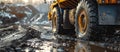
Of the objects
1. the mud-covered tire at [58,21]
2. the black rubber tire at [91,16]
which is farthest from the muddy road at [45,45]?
the mud-covered tire at [58,21]

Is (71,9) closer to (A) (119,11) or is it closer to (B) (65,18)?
(B) (65,18)

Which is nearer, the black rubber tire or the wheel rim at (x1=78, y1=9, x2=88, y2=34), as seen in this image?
the black rubber tire

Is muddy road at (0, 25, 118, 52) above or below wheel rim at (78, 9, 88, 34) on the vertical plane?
below

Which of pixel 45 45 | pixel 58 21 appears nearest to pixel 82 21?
pixel 45 45

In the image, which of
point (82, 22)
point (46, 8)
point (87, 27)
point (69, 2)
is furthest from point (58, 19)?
point (46, 8)

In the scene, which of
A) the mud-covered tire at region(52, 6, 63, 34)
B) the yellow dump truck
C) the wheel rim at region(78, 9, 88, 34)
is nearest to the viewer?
the yellow dump truck

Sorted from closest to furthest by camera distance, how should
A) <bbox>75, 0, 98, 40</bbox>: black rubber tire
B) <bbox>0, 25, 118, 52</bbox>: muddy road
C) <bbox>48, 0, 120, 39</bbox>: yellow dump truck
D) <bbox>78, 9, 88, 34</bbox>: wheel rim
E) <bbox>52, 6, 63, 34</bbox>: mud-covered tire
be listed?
<bbox>0, 25, 118, 52</bbox>: muddy road
<bbox>48, 0, 120, 39</bbox>: yellow dump truck
<bbox>75, 0, 98, 40</bbox>: black rubber tire
<bbox>78, 9, 88, 34</bbox>: wheel rim
<bbox>52, 6, 63, 34</bbox>: mud-covered tire

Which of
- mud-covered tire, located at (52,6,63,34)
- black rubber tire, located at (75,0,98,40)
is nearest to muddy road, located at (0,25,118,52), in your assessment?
black rubber tire, located at (75,0,98,40)

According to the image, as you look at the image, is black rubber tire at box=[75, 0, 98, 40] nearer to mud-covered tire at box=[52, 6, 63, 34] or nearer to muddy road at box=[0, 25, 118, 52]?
muddy road at box=[0, 25, 118, 52]

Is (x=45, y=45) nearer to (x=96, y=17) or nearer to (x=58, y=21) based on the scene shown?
(x=96, y=17)

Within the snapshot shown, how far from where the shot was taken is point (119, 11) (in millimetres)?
8867

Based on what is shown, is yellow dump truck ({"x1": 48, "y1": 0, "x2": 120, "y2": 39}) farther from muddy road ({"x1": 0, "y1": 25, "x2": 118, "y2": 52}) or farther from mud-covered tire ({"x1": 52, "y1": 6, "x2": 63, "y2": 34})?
mud-covered tire ({"x1": 52, "y1": 6, "x2": 63, "y2": 34})

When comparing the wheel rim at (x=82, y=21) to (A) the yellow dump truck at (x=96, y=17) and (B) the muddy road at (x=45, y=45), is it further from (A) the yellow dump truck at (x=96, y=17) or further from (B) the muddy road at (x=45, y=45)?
(B) the muddy road at (x=45, y=45)

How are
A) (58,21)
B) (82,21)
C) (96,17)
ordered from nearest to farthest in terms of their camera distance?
(96,17), (82,21), (58,21)
